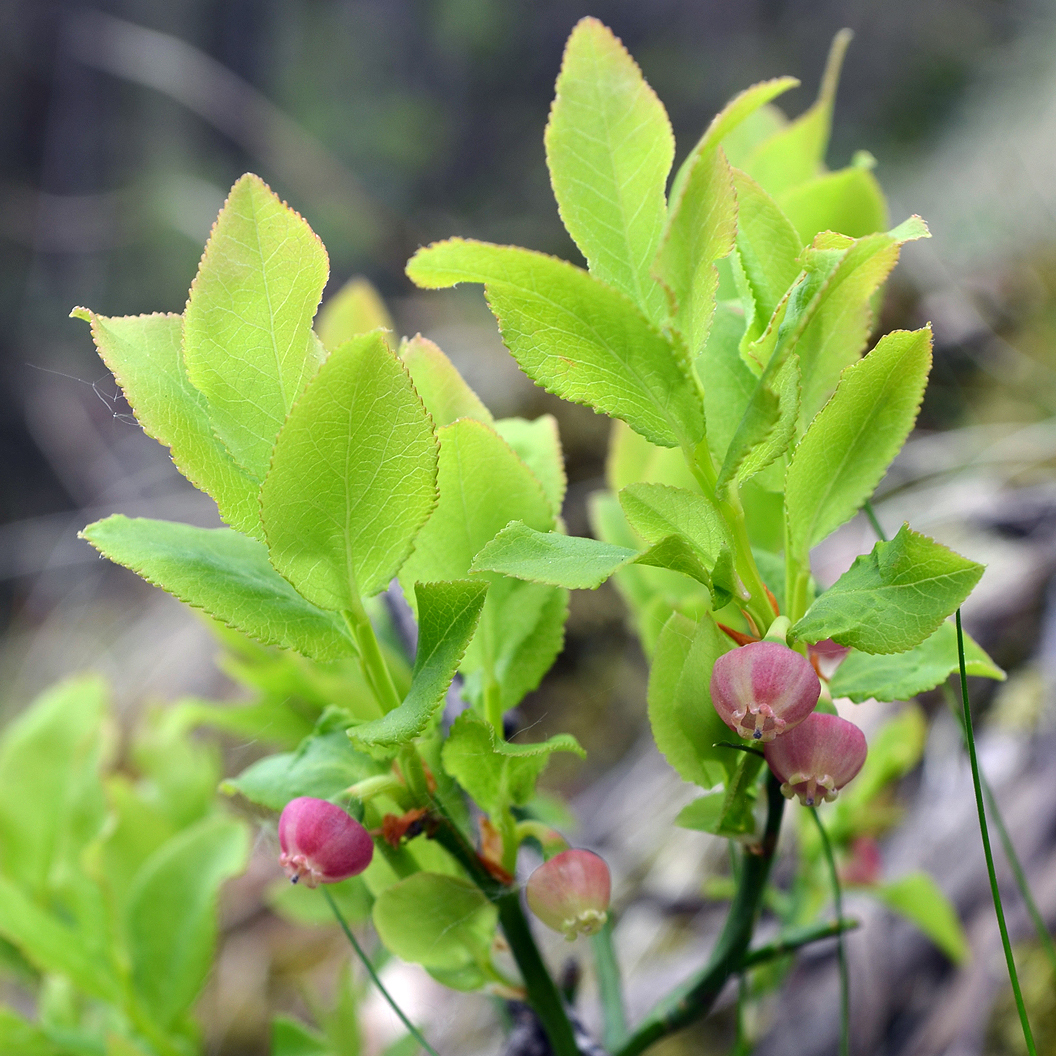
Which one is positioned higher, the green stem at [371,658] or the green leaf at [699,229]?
the green leaf at [699,229]

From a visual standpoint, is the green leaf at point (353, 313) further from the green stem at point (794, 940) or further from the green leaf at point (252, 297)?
the green stem at point (794, 940)

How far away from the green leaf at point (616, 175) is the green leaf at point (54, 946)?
468 mm

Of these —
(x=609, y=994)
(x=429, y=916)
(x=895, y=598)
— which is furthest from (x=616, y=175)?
(x=609, y=994)

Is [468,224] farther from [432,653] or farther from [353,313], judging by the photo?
[432,653]

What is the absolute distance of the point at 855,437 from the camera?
29cm

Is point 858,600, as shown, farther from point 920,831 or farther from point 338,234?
Answer: point 338,234

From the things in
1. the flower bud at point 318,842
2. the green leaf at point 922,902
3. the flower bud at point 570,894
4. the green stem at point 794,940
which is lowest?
the green leaf at point 922,902

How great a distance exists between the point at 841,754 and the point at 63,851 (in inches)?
19.5

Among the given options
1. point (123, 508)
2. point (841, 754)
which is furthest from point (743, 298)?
point (123, 508)

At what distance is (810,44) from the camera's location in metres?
3.86

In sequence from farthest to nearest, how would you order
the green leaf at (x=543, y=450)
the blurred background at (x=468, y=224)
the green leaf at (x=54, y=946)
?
1. the blurred background at (x=468, y=224)
2. the green leaf at (x=54, y=946)
3. the green leaf at (x=543, y=450)

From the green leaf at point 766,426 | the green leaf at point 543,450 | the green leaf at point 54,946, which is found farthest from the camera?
the green leaf at point 54,946

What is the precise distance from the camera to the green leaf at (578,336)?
25 centimetres

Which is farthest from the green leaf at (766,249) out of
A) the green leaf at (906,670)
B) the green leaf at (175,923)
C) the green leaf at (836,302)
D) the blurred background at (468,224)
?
the blurred background at (468,224)
